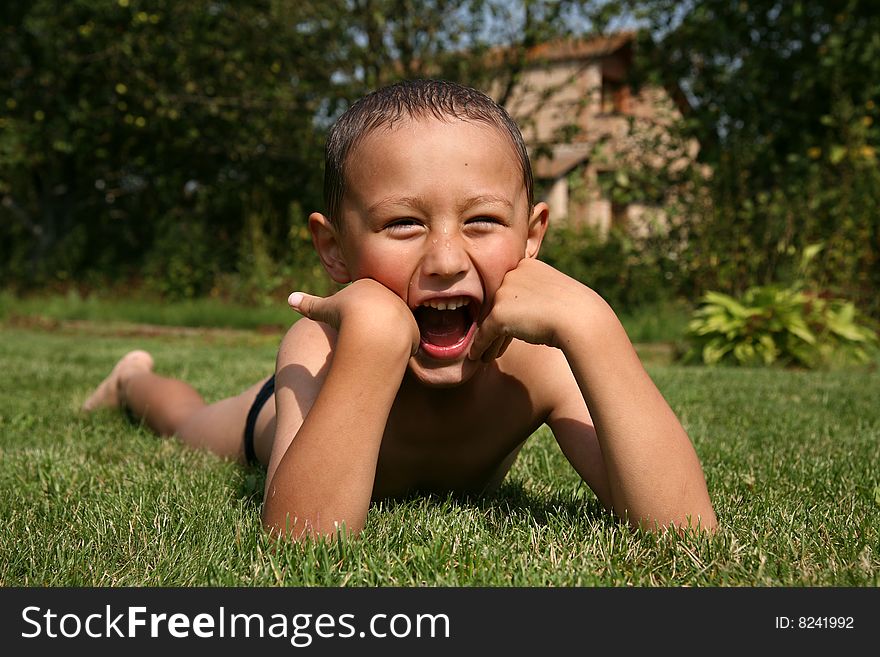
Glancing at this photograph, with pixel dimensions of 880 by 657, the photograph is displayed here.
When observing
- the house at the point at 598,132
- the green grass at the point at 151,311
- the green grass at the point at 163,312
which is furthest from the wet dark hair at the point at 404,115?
the green grass at the point at 151,311

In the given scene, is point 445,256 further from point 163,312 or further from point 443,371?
point 163,312

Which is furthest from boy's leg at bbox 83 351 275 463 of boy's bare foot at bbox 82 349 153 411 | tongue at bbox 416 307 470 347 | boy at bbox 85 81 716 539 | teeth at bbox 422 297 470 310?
teeth at bbox 422 297 470 310

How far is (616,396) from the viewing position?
194cm

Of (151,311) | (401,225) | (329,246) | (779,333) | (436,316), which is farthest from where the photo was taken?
(151,311)

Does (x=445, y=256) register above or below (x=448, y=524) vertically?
above

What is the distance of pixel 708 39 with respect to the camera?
10062mm

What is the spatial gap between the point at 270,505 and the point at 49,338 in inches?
354

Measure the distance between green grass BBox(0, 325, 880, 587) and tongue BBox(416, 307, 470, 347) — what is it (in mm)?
460

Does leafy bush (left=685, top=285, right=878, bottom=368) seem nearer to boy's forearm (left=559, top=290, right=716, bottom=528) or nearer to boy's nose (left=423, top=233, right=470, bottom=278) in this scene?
boy's forearm (left=559, top=290, right=716, bottom=528)

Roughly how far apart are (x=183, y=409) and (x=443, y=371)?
2.18 metres

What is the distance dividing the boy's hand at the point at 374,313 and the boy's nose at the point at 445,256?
118mm

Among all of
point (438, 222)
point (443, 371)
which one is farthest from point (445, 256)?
point (443, 371)
